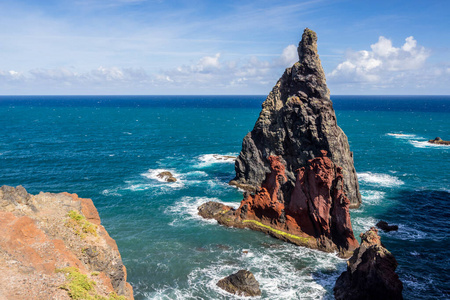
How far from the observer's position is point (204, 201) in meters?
68.9

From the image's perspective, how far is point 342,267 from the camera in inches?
1756

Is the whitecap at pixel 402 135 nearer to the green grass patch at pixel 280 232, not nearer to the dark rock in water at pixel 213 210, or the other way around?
the dark rock in water at pixel 213 210

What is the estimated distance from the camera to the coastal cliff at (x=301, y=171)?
48531 mm

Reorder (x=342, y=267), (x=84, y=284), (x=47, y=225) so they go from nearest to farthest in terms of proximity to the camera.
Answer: (x=84, y=284) < (x=47, y=225) < (x=342, y=267)

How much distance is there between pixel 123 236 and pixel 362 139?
114042 mm

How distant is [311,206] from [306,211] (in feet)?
5.78

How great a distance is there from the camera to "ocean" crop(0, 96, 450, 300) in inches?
1666

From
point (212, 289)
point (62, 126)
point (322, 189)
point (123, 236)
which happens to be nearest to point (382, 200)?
point (322, 189)

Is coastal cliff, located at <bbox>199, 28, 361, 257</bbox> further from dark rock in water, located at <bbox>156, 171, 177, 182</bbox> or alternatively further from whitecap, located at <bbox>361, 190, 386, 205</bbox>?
dark rock in water, located at <bbox>156, 171, 177, 182</bbox>

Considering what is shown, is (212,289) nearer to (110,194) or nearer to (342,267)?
(342,267)

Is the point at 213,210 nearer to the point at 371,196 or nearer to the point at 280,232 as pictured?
the point at 280,232

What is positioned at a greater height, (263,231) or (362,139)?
(362,139)

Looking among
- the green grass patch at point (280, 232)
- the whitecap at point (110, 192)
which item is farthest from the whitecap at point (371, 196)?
the whitecap at point (110, 192)

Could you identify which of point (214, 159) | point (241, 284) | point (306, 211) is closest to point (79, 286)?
point (241, 284)
